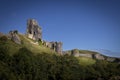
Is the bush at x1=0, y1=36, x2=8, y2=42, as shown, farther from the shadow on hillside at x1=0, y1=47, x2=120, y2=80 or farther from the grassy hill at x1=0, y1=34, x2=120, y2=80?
the shadow on hillside at x1=0, y1=47, x2=120, y2=80

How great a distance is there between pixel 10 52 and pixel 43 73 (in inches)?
1320

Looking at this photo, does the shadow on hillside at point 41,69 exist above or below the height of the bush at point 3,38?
below

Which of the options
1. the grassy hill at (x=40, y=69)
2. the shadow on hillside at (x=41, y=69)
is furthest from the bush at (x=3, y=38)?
the shadow on hillside at (x=41, y=69)

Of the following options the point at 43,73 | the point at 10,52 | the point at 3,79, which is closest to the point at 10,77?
the point at 3,79

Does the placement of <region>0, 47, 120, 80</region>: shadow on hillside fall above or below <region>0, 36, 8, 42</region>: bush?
below

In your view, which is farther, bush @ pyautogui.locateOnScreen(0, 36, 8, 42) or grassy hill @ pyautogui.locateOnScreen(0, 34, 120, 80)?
bush @ pyautogui.locateOnScreen(0, 36, 8, 42)

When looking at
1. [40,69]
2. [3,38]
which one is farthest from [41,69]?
[3,38]

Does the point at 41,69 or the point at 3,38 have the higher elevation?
the point at 3,38

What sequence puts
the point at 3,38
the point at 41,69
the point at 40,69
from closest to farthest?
the point at 40,69 < the point at 41,69 < the point at 3,38

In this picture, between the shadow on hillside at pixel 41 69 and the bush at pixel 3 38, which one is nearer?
the shadow on hillside at pixel 41 69

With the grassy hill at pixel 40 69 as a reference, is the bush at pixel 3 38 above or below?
above

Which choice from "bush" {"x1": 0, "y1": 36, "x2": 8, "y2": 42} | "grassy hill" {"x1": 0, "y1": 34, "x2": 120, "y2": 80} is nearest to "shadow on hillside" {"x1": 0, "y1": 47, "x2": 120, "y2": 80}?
"grassy hill" {"x1": 0, "y1": 34, "x2": 120, "y2": 80}

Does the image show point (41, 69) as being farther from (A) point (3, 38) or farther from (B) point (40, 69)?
(A) point (3, 38)

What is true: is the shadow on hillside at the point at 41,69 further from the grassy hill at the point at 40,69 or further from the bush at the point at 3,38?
the bush at the point at 3,38
